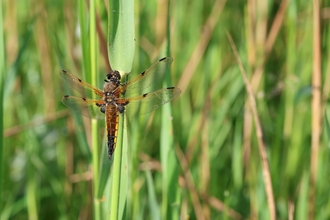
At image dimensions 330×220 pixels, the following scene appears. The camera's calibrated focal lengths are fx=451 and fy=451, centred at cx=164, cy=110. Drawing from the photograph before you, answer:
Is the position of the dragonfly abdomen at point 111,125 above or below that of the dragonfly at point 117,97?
below

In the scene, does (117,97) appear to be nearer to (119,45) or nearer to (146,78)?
(146,78)

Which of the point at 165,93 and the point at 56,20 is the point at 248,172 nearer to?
the point at 165,93

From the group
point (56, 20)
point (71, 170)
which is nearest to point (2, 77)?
point (71, 170)

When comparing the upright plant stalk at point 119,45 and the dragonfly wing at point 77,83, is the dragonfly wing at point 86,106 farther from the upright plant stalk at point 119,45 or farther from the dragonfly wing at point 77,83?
the upright plant stalk at point 119,45

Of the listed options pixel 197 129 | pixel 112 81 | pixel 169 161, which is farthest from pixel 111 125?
pixel 197 129

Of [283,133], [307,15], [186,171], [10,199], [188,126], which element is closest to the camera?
[186,171]

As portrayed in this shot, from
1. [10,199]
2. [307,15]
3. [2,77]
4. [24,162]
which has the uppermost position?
[307,15]

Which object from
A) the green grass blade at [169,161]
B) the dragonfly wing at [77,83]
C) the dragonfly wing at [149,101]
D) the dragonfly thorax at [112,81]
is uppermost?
the dragonfly wing at [77,83]

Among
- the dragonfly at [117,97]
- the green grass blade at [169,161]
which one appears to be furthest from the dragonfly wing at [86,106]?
the green grass blade at [169,161]
